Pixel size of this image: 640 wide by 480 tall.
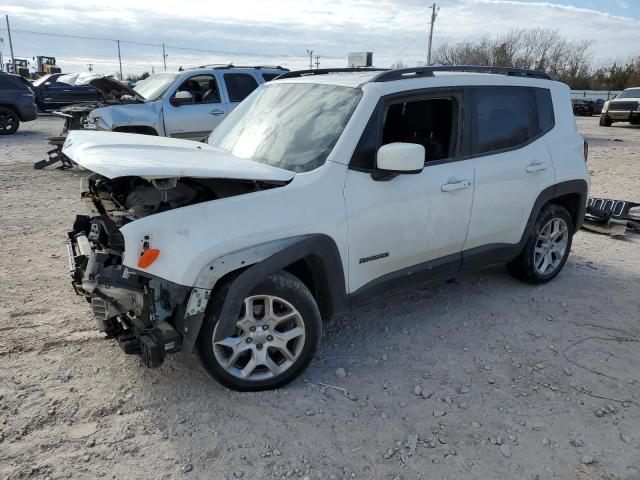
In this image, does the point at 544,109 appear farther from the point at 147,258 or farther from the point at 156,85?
the point at 156,85

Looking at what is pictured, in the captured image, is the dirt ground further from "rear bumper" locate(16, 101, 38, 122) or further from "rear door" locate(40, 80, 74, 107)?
"rear door" locate(40, 80, 74, 107)

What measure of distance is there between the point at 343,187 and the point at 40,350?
2361mm

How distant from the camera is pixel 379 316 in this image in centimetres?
437

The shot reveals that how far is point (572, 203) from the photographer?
519 cm

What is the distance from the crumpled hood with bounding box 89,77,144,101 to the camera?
8742 millimetres

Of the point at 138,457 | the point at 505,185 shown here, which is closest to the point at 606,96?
the point at 505,185

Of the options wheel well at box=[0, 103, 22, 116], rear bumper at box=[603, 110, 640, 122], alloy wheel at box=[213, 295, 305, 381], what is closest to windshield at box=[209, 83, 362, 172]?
alloy wheel at box=[213, 295, 305, 381]

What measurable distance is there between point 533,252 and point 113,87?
7.33 meters

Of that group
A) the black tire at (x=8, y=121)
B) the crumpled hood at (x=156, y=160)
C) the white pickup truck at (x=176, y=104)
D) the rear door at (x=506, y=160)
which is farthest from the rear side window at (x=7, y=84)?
the rear door at (x=506, y=160)

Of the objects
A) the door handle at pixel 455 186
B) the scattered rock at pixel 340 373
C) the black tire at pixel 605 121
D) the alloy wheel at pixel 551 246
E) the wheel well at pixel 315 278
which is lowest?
the black tire at pixel 605 121

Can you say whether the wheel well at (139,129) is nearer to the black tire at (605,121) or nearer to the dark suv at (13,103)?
the dark suv at (13,103)

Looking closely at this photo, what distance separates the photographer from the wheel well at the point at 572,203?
5121 millimetres

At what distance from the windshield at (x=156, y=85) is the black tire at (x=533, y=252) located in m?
7.52

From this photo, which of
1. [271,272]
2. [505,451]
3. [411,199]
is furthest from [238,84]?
[505,451]
